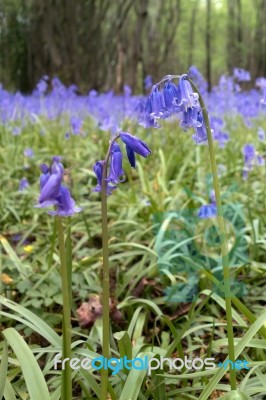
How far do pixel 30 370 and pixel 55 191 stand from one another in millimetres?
486

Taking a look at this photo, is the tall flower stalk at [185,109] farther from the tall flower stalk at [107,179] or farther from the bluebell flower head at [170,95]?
the tall flower stalk at [107,179]

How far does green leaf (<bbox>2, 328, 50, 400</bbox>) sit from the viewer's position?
1.23 meters

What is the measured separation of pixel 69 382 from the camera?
49.0 inches

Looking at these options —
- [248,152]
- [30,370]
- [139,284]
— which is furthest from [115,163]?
[248,152]

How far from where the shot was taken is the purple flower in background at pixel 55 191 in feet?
3.42

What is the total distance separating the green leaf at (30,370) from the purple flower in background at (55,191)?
423 millimetres

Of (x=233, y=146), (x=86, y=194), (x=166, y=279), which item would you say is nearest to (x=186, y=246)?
(x=166, y=279)

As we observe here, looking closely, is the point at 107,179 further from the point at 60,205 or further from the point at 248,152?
the point at 248,152

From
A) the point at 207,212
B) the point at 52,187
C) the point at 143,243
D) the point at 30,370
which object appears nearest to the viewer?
the point at 52,187

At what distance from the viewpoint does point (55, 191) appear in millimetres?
1050

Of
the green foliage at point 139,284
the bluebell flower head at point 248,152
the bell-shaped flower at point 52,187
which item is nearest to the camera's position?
the bell-shaped flower at point 52,187

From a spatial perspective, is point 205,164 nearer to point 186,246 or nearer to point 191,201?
point 191,201

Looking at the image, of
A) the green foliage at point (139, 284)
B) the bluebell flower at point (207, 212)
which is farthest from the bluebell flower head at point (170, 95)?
the bluebell flower at point (207, 212)

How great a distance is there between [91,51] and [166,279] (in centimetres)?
1327
